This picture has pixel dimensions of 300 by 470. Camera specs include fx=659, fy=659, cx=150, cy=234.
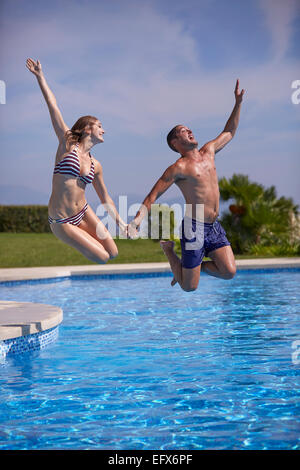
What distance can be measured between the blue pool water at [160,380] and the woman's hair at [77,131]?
2.86 m

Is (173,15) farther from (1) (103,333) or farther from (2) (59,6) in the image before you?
(1) (103,333)

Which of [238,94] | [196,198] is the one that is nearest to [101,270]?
[196,198]

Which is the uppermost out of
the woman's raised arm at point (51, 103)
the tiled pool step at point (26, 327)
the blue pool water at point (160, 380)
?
the woman's raised arm at point (51, 103)

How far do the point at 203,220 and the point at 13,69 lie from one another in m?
30.9

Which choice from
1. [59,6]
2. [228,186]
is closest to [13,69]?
[59,6]

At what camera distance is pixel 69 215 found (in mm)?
6863

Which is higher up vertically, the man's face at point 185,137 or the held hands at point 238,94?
the held hands at point 238,94

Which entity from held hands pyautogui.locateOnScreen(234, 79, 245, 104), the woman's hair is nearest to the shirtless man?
held hands pyautogui.locateOnScreen(234, 79, 245, 104)

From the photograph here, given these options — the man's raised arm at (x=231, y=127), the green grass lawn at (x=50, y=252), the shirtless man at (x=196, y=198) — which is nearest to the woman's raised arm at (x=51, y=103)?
the shirtless man at (x=196, y=198)

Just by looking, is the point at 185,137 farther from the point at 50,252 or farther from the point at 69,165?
the point at 50,252

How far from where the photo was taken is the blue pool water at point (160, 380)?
6.33 meters

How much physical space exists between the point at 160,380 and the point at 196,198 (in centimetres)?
234

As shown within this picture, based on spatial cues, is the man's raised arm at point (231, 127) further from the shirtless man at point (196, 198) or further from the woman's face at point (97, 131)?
the woman's face at point (97, 131)

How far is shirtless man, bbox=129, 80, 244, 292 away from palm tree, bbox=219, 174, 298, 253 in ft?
49.9
